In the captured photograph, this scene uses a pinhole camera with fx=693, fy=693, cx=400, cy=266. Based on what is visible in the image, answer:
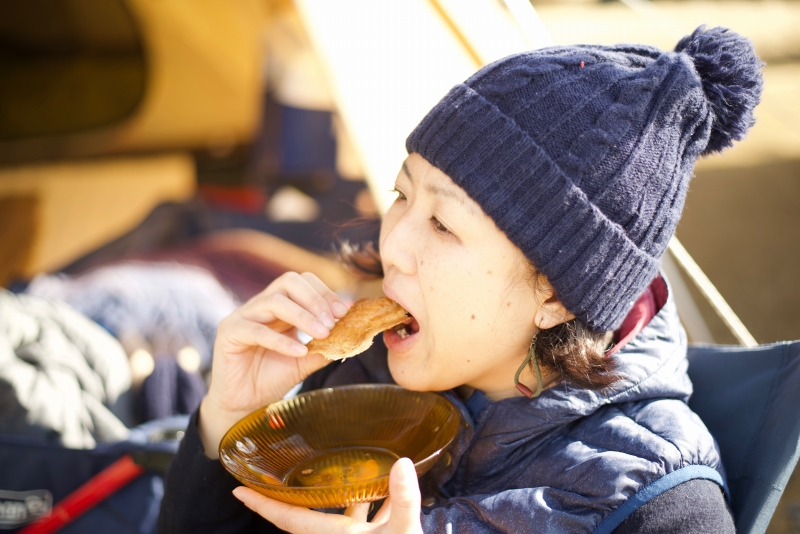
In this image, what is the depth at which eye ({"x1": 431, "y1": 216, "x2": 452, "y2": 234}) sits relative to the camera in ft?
3.50

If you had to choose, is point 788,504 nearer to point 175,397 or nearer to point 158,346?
point 175,397

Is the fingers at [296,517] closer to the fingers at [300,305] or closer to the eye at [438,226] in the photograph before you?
the fingers at [300,305]

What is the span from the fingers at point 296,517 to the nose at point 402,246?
0.38 meters

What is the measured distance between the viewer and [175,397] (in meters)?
1.89

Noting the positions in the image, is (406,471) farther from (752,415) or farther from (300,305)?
(752,415)

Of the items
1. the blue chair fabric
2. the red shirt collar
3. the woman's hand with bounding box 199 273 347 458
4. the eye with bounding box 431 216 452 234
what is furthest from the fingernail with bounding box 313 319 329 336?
the blue chair fabric

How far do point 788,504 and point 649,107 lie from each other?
3.96 ft

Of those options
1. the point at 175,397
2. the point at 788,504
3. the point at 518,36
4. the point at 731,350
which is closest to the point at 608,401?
the point at 731,350

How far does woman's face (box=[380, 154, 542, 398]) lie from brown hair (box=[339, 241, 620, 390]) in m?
0.04

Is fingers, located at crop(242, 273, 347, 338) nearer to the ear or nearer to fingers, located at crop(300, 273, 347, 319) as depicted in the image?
fingers, located at crop(300, 273, 347, 319)

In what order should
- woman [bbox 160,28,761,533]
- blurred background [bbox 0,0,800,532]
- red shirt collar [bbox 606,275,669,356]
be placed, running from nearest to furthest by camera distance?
woman [bbox 160,28,761,533]
red shirt collar [bbox 606,275,669,356]
blurred background [bbox 0,0,800,532]

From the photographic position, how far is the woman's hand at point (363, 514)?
853mm

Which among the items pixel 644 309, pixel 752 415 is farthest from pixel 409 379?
pixel 752 415

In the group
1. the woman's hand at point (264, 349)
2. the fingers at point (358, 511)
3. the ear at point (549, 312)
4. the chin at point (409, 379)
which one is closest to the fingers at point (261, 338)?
the woman's hand at point (264, 349)
